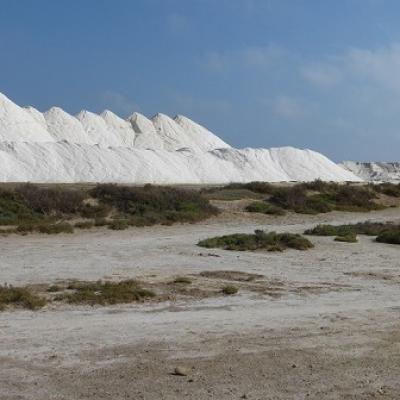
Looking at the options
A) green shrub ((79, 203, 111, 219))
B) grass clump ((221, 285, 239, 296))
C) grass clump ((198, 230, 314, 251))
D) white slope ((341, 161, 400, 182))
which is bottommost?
grass clump ((221, 285, 239, 296))

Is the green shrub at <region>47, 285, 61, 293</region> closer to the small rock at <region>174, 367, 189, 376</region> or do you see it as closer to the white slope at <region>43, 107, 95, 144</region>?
the small rock at <region>174, 367, 189, 376</region>

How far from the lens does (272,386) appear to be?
22.7 ft

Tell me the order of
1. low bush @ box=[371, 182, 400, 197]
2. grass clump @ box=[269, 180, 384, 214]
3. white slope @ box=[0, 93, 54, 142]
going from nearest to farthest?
grass clump @ box=[269, 180, 384, 214]
low bush @ box=[371, 182, 400, 197]
white slope @ box=[0, 93, 54, 142]

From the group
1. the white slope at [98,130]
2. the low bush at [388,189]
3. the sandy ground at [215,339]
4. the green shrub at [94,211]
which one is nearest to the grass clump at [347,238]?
the sandy ground at [215,339]

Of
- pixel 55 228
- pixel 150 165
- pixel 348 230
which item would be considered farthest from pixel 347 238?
pixel 150 165

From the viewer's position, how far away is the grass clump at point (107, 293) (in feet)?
37.0

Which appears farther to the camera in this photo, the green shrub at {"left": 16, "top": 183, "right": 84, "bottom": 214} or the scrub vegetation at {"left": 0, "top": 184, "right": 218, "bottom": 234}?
the green shrub at {"left": 16, "top": 183, "right": 84, "bottom": 214}

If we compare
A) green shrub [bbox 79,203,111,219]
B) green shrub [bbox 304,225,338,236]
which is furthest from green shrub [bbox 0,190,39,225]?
green shrub [bbox 304,225,338,236]

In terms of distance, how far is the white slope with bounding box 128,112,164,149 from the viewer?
3925 inches

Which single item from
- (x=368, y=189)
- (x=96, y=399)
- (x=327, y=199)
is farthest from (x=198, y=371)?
(x=368, y=189)

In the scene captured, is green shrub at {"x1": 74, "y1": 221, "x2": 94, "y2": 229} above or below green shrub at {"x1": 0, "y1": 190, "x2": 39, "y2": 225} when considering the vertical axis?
below

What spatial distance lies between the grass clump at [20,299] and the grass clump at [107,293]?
1.79ft

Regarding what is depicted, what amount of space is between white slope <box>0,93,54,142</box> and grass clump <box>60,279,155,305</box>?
67744 millimetres

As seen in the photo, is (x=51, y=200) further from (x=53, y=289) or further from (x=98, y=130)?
(x=98, y=130)
